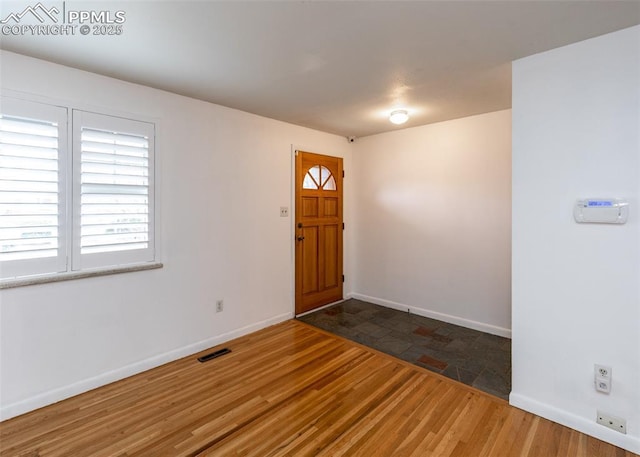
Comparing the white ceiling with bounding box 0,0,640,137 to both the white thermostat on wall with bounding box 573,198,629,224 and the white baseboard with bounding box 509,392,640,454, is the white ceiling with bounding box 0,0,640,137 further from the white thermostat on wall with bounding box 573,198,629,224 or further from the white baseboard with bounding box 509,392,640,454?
the white baseboard with bounding box 509,392,640,454

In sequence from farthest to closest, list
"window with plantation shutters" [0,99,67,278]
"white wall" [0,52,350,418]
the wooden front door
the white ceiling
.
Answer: the wooden front door
"white wall" [0,52,350,418]
"window with plantation shutters" [0,99,67,278]
the white ceiling

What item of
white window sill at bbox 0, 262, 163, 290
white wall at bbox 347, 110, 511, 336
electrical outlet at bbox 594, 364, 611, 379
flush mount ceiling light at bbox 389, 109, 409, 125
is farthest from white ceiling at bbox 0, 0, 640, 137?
electrical outlet at bbox 594, 364, 611, 379

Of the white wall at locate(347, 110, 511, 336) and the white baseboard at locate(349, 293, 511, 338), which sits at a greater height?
the white wall at locate(347, 110, 511, 336)

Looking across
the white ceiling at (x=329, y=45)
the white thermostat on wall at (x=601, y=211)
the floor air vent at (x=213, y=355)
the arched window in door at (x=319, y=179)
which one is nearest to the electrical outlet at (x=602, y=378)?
the white thermostat on wall at (x=601, y=211)

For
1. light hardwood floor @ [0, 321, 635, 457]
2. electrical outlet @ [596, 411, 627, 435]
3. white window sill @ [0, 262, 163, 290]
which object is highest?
white window sill @ [0, 262, 163, 290]

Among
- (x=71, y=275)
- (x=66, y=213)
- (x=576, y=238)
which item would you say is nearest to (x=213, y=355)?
(x=71, y=275)

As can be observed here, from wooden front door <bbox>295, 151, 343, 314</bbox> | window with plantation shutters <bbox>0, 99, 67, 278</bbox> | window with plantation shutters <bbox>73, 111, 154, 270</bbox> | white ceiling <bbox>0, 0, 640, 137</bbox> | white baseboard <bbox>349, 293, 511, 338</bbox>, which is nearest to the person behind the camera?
white ceiling <bbox>0, 0, 640, 137</bbox>

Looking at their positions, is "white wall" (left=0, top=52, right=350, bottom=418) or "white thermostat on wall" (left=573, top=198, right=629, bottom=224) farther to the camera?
"white wall" (left=0, top=52, right=350, bottom=418)

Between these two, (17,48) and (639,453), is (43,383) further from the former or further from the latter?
(639,453)

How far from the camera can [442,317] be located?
3854 mm

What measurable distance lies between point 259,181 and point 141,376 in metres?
2.16

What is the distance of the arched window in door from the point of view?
4121 millimetres

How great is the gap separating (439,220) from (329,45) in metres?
2.56

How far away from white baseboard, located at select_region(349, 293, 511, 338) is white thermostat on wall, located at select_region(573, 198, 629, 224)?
185 cm
